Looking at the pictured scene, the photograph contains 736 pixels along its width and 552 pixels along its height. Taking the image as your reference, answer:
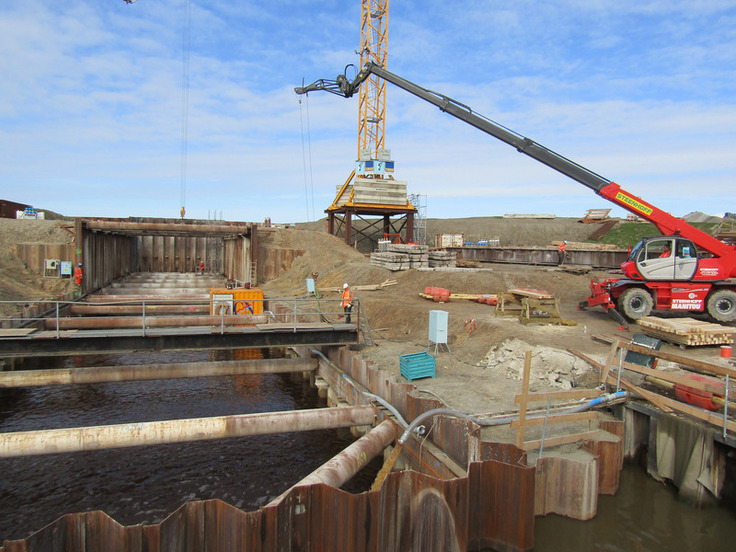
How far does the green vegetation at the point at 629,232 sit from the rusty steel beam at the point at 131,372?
4578cm

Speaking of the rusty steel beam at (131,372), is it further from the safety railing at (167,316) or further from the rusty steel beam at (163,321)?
the rusty steel beam at (163,321)

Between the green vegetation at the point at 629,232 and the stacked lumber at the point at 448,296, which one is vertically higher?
the green vegetation at the point at 629,232

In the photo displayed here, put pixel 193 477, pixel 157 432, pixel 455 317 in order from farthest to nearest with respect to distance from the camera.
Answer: pixel 455 317, pixel 193 477, pixel 157 432

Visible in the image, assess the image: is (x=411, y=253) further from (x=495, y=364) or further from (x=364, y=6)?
(x=364, y=6)

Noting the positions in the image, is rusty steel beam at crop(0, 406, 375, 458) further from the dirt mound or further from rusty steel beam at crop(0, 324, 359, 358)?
the dirt mound

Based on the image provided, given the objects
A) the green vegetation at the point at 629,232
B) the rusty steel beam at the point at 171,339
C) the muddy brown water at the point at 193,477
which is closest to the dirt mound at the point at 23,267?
the muddy brown water at the point at 193,477

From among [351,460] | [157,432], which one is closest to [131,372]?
[157,432]

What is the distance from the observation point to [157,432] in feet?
33.2

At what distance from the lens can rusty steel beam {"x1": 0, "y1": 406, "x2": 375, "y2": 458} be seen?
30.9ft

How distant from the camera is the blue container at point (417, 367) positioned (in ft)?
43.4

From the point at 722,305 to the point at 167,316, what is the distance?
21531mm

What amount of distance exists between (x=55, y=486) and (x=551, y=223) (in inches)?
2476

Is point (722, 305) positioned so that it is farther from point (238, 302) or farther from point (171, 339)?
point (171, 339)

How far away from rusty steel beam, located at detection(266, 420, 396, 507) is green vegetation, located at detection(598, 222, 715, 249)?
47.2 metres
